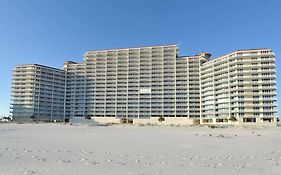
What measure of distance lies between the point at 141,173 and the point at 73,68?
177m

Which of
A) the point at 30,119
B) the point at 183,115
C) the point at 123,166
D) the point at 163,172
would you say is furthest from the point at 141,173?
the point at 30,119

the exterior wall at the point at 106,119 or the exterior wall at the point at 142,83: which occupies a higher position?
the exterior wall at the point at 142,83

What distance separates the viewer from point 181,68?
16050 centimetres

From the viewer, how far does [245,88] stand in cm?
12469

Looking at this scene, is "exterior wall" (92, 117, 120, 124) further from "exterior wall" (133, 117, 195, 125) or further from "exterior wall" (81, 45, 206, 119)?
"exterior wall" (133, 117, 195, 125)

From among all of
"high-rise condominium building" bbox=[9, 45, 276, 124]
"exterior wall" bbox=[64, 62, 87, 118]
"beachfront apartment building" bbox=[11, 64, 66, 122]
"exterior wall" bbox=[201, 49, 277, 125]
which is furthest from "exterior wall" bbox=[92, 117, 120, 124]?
"exterior wall" bbox=[201, 49, 277, 125]

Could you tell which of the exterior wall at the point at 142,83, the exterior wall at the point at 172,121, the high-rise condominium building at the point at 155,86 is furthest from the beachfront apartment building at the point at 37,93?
the exterior wall at the point at 172,121

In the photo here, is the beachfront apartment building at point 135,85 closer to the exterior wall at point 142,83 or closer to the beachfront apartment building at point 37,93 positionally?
the exterior wall at point 142,83

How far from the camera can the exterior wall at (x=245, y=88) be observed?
392 feet

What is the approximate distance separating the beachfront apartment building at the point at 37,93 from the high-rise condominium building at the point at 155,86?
645mm

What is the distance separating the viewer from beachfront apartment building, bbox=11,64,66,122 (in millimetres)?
162875

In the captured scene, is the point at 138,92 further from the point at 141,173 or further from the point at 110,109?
the point at 141,173

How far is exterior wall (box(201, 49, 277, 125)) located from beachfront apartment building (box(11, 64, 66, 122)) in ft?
331

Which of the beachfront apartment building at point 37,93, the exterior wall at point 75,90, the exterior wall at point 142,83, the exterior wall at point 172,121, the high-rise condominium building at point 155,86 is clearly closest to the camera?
the high-rise condominium building at point 155,86
